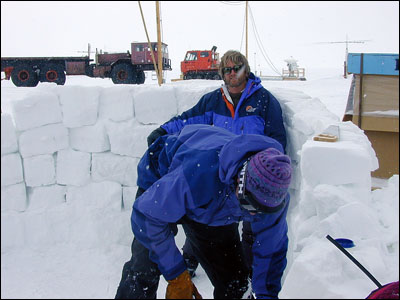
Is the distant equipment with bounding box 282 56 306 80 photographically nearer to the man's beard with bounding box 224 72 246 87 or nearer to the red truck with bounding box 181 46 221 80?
the red truck with bounding box 181 46 221 80

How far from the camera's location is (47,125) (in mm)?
2887

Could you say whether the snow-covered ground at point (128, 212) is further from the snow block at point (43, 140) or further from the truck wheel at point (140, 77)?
the truck wheel at point (140, 77)

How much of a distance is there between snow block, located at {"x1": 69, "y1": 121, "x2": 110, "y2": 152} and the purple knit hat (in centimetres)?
200

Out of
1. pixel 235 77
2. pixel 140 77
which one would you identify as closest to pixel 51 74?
pixel 140 77

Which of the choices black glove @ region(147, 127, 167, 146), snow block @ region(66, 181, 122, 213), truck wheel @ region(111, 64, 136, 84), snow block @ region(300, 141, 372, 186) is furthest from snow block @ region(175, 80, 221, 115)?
truck wheel @ region(111, 64, 136, 84)

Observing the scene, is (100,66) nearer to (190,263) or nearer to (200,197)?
(190,263)

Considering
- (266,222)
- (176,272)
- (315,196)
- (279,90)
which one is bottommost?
(176,272)

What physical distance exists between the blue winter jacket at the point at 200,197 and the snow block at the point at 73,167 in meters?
1.34

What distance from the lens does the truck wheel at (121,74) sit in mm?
9711

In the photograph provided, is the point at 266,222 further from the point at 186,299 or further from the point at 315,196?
the point at 186,299

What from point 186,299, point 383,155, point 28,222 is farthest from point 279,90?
point 28,222

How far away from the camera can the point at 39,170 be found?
114 inches

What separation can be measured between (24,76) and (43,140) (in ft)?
19.8

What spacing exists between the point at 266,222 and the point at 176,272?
0.45 metres
